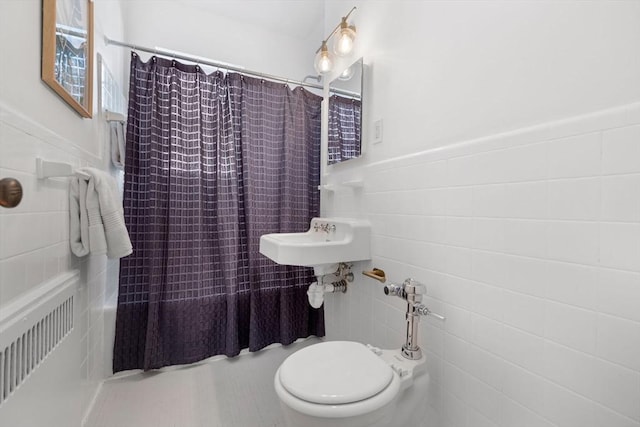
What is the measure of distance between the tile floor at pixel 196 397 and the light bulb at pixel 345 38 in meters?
2.03

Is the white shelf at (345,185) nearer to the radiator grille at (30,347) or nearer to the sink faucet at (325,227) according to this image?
the sink faucet at (325,227)

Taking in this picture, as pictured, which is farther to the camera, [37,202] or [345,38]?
[345,38]

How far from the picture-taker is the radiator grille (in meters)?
0.64

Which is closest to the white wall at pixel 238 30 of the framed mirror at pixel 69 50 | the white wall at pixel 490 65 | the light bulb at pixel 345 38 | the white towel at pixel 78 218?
the light bulb at pixel 345 38

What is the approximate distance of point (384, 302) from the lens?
1409mm

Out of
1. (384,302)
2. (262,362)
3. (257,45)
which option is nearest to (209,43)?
(257,45)

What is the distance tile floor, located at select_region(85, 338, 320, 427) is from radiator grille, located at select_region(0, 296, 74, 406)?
694mm

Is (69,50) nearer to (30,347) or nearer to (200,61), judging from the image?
(200,61)

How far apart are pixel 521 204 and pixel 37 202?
1493 millimetres

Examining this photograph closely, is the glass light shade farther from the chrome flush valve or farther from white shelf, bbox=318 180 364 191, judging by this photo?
the chrome flush valve

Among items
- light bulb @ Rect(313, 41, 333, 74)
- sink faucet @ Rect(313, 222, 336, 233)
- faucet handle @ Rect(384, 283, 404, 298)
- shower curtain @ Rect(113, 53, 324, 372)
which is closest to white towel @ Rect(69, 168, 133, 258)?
shower curtain @ Rect(113, 53, 324, 372)

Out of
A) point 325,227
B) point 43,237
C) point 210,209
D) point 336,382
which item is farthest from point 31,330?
point 325,227

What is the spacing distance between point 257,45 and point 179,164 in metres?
1.27

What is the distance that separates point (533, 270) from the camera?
80 centimetres
